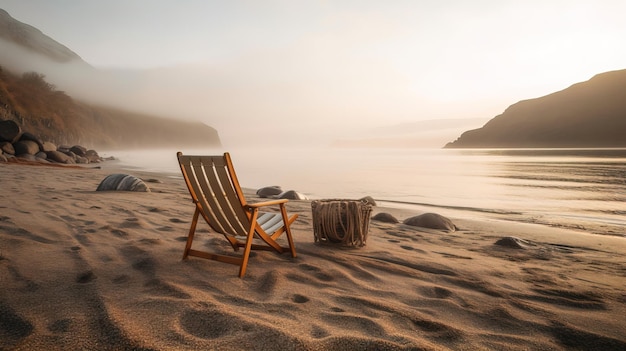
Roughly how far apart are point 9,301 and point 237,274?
1.63 meters

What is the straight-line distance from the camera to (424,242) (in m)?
5.07

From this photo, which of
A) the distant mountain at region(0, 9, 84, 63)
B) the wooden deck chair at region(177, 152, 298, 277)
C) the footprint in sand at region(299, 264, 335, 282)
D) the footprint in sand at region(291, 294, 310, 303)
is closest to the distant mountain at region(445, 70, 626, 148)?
the footprint in sand at region(299, 264, 335, 282)

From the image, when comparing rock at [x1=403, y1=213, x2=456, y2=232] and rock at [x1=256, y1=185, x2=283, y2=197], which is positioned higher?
rock at [x1=256, y1=185, x2=283, y2=197]

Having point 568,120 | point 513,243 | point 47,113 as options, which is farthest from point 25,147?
point 568,120

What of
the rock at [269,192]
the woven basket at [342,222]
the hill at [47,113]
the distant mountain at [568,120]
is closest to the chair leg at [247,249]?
the woven basket at [342,222]

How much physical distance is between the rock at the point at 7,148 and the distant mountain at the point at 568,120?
475ft

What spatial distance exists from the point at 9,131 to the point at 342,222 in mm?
22774

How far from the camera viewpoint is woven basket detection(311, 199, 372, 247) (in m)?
4.40

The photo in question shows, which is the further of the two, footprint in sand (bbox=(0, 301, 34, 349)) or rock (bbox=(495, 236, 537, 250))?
rock (bbox=(495, 236, 537, 250))

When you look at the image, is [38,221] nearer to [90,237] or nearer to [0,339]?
[90,237]

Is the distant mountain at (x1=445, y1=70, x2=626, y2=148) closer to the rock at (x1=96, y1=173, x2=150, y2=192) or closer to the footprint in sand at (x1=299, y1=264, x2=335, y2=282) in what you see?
the rock at (x1=96, y1=173, x2=150, y2=192)

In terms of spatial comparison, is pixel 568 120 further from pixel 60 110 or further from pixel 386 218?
pixel 386 218

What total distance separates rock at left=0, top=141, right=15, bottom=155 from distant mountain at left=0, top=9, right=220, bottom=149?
48.9 feet

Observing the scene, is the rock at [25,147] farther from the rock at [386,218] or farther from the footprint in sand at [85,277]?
the footprint in sand at [85,277]
